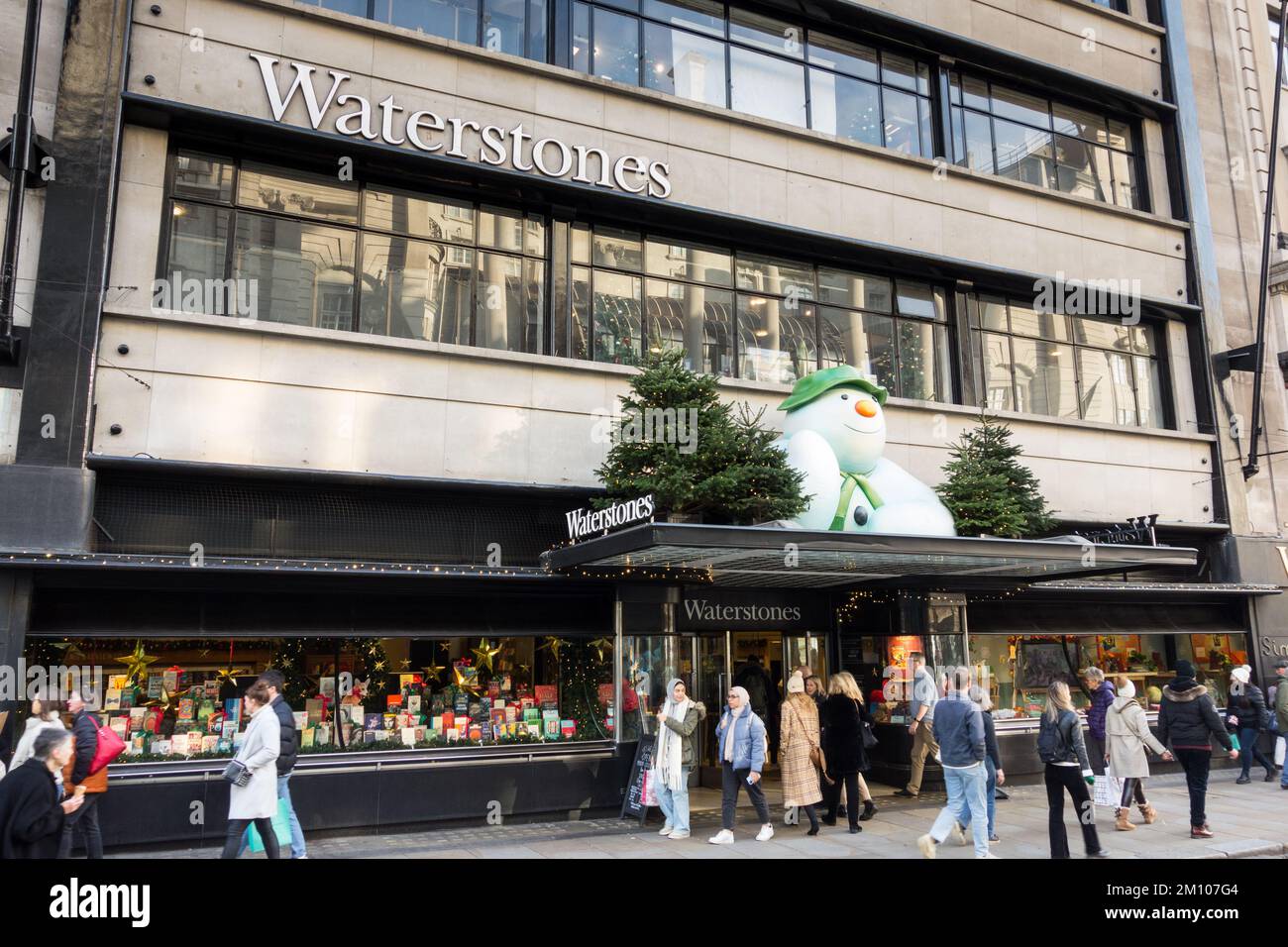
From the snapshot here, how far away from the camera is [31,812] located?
5789 millimetres

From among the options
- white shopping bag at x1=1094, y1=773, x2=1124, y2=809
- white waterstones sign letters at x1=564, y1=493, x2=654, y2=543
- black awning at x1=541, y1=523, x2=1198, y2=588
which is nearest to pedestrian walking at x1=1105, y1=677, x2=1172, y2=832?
white shopping bag at x1=1094, y1=773, x2=1124, y2=809

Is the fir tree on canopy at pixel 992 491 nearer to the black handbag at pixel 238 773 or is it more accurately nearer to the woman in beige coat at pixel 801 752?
the woman in beige coat at pixel 801 752

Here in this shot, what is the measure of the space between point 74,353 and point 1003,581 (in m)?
12.8

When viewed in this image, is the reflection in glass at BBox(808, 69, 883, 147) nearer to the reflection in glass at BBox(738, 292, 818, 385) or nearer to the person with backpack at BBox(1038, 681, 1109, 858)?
the reflection in glass at BBox(738, 292, 818, 385)

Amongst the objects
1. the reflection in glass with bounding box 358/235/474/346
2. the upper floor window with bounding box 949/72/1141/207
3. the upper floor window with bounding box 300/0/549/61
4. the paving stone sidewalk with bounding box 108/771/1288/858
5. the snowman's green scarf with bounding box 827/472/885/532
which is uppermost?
the upper floor window with bounding box 949/72/1141/207

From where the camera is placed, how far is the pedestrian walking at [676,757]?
37.0 feet

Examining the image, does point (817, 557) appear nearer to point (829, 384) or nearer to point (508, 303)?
point (829, 384)

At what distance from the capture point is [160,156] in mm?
11922

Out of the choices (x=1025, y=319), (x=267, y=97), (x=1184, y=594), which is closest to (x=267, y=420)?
(x=267, y=97)

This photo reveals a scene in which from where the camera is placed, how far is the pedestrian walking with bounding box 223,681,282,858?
859 cm

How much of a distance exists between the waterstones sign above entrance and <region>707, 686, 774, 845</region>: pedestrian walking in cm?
766

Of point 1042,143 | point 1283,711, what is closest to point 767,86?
point 1042,143

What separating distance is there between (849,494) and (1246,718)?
842 centimetres
